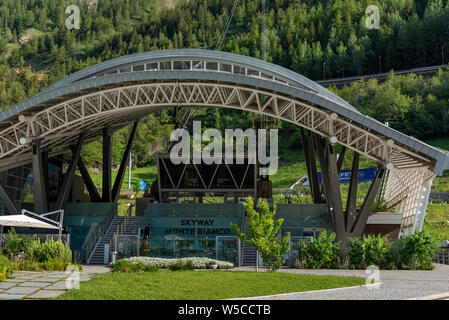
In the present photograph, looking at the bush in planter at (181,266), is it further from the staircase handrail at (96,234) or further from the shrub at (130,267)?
the staircase handrail at (96,234)

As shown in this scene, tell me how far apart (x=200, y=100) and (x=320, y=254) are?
1752cm

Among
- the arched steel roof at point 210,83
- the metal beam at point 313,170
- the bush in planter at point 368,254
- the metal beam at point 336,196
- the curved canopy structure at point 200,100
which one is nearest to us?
the bush in planter at point 368,254

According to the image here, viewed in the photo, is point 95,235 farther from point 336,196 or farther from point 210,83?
point 336,196

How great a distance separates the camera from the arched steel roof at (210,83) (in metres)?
36.8

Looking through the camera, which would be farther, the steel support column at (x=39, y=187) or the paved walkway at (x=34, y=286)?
the steel support column at (x=39, y=187)

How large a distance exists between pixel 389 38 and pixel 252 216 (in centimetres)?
14445

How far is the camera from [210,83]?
39188mm

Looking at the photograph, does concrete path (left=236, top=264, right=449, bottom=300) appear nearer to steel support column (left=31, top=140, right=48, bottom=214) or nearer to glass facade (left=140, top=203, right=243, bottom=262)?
glass facade (left=140, top=203, right=243, bottom=262)

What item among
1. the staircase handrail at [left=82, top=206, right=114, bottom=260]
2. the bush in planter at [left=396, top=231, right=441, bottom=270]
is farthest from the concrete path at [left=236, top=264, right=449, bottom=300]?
the staircase handrail at [left=82, top=206, right=114, bottom=260]

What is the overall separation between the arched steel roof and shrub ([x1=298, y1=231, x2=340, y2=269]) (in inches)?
402

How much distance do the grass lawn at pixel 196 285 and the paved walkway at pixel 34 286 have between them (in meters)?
0.74

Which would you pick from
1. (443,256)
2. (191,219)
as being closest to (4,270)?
(191,219)

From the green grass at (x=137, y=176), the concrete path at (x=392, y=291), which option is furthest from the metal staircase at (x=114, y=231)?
the green grass at (x=137, y=176)
